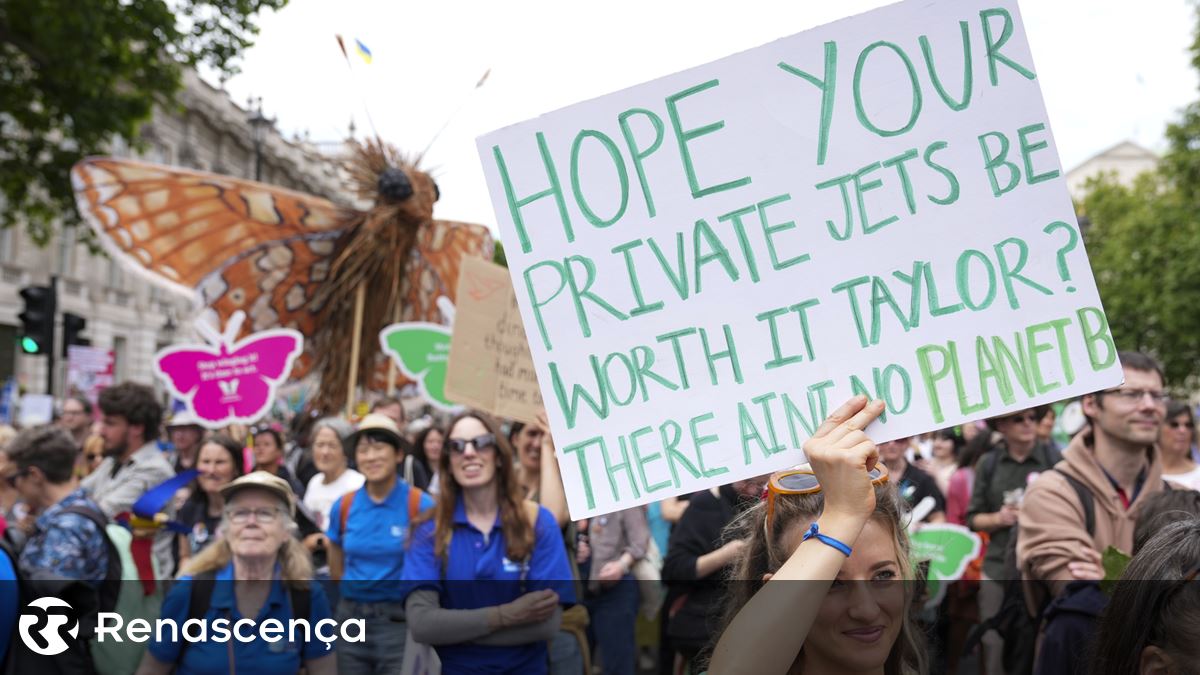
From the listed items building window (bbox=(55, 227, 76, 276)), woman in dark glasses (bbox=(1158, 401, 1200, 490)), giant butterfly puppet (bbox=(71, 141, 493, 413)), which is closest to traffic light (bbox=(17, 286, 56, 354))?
giant butterfly puppet (bbox=(71, 141, 493, 413))

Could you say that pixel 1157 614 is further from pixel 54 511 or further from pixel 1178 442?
pixel 1178 442

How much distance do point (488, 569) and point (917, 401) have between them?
7.78ft

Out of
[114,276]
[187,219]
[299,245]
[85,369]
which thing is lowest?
[299,245]

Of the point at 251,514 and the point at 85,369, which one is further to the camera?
the point at 85,369

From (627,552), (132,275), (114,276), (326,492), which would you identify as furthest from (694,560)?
(132,275)

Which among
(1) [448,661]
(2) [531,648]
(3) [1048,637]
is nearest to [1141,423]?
(3) [1048,637]

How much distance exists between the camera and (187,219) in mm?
7660

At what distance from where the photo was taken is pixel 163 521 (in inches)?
227

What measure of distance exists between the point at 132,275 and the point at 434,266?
33299 millimetres

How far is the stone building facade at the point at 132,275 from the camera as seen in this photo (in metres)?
29.4

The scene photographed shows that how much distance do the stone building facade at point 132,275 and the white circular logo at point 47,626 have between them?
80.6ft

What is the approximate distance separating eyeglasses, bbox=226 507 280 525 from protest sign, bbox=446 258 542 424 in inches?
41.9

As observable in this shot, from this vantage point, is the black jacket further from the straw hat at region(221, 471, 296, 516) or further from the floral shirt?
the floral shirt

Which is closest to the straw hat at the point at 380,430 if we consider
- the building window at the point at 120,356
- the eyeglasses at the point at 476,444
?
the eyeglasses at the point at 476,444
